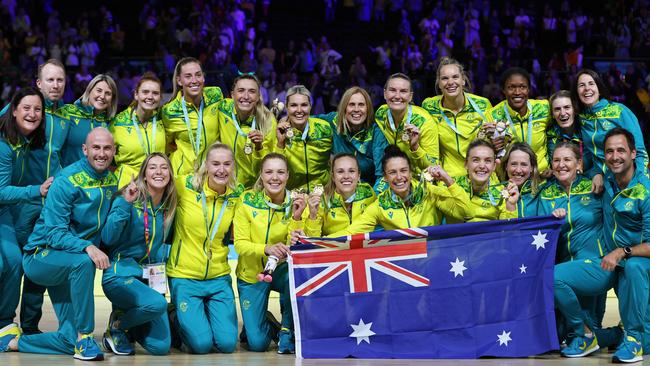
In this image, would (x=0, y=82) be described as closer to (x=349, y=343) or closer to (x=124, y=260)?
(x=124, y=260)

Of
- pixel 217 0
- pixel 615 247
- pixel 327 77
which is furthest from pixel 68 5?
pixel 615 247

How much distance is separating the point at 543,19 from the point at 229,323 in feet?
37.3

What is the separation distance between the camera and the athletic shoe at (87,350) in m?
5.88

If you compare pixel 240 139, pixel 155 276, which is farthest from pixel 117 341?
pixel 240 139

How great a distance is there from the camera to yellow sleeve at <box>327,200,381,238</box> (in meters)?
6.35

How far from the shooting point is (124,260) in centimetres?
621

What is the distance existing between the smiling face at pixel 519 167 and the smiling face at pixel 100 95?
278 centimetres

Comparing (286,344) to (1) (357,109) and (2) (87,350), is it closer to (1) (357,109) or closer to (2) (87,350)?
(2) (87,350)

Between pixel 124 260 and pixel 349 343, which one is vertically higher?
pixel 124 260

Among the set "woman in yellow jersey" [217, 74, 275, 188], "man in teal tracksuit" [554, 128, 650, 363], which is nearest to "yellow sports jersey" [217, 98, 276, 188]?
"woman in yellow jersey" [217, 74, 275, 188]

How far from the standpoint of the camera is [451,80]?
698cm

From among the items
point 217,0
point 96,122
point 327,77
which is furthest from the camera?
point 217,0

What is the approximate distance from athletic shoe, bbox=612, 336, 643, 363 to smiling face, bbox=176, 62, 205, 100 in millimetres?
3397

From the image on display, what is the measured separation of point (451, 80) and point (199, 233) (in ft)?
6.74
